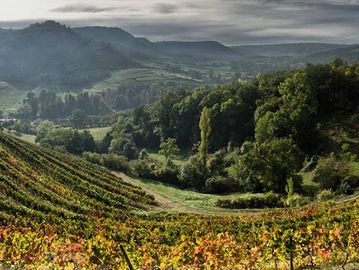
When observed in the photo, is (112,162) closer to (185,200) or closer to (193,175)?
(193,175)

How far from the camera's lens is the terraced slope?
47.2 meters

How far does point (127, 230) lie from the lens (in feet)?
142

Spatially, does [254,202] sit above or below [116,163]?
above

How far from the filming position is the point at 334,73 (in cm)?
10650

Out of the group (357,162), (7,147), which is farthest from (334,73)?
(7,147)

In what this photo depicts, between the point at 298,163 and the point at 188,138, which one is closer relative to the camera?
the point at 298,163

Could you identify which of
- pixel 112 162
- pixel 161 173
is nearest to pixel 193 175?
pixel 161 173

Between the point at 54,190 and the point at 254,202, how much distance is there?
3170 cm

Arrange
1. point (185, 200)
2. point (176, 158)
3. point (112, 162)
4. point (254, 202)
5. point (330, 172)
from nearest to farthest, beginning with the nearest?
point (254, 202) < point (330, 172) < point (185, 200) < point (112, 162) < point (176, 158)

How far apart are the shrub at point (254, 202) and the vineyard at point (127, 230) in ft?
39.3

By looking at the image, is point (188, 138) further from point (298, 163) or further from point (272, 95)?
point (298, 163)

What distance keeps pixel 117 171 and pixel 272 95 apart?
46.1m

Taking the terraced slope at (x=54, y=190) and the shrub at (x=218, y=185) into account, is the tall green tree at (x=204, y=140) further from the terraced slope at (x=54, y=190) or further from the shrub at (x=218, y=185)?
the terraced slope at (x=54, y=190)

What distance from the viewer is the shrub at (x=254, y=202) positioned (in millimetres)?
71812
